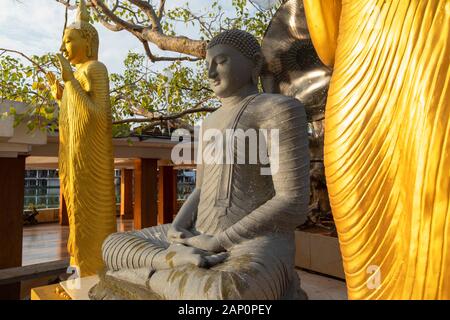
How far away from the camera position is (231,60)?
2.22m

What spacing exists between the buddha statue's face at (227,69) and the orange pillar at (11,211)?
17.7ft

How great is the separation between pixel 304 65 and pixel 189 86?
262 centimetres

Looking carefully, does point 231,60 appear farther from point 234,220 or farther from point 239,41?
point 234,220

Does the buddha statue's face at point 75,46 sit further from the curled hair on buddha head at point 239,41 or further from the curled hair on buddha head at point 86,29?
the curled hair on buddha head at point 239,41

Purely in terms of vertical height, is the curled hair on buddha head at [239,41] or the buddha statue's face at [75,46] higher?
the buddha statue's face at [75,46]

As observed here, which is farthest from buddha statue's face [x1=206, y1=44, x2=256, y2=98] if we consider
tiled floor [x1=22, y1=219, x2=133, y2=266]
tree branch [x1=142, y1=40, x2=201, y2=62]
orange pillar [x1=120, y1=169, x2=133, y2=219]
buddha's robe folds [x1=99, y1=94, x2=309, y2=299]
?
orange pillar [x1=120, y1=169, x2=133, y2=219]

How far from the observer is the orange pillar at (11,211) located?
230 inches

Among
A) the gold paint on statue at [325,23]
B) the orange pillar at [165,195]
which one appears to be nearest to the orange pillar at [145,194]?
the orange pillar at [165,195]

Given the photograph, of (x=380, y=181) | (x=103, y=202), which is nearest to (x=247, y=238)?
(x=380, y=181)

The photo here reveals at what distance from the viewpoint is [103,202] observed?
335 centimetres

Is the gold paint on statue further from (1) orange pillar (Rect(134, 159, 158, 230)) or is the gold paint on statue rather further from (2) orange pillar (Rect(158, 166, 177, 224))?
(2) orange pillar (Rect(158, 166, 177, 224))

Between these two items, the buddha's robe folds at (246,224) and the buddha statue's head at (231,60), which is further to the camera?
the buddha statue's head at (231,60)

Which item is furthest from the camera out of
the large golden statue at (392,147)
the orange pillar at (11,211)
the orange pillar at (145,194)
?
the orange pillar at (145,194)

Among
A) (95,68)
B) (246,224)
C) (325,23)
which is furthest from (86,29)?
(325,23)
